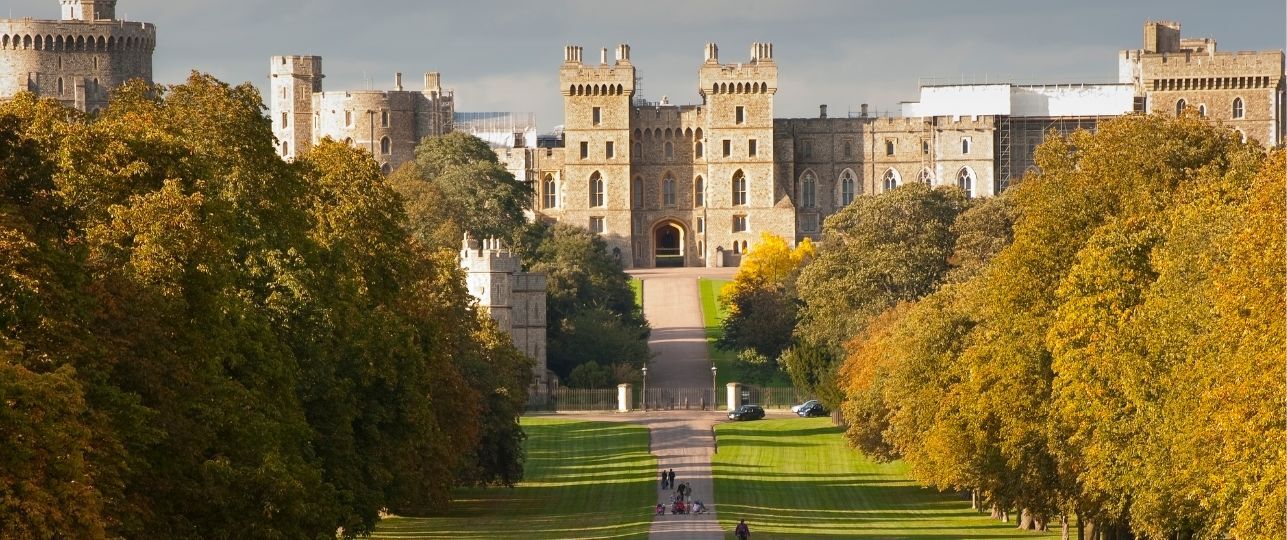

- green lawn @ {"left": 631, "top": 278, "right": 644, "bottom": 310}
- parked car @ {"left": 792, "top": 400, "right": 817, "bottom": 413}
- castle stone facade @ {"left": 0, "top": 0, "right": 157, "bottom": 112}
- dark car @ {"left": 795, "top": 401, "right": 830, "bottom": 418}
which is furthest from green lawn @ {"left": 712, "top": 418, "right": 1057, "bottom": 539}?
castle stone facade @ {"left": 0, "top": 0, "right": 157, "bottom": 112}

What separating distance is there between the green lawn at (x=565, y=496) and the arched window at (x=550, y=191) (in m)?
50.7

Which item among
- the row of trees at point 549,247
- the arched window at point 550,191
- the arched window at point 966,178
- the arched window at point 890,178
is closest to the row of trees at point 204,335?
the row of trees at point 549,247

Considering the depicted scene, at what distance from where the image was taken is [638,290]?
350 ft

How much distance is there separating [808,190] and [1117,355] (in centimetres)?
8718

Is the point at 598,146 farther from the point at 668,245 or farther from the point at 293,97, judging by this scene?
the point at 293,97

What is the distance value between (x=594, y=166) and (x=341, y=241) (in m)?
82.8

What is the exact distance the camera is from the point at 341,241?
3634cm

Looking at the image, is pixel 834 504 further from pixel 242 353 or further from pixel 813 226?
pixel 813 226

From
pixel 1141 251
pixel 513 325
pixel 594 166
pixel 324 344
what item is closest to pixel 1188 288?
pixel 1141 251

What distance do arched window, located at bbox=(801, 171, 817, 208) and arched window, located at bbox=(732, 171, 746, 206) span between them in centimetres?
386

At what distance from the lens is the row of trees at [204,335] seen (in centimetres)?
2195

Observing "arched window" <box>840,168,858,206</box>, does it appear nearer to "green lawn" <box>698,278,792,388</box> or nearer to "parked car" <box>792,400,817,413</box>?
"green lawn" <box>698,278,792,388</box>

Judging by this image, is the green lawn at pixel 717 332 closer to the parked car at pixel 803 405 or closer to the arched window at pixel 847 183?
the parked car at pixel 803 405

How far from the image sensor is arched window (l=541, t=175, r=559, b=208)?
122312 millimetres
